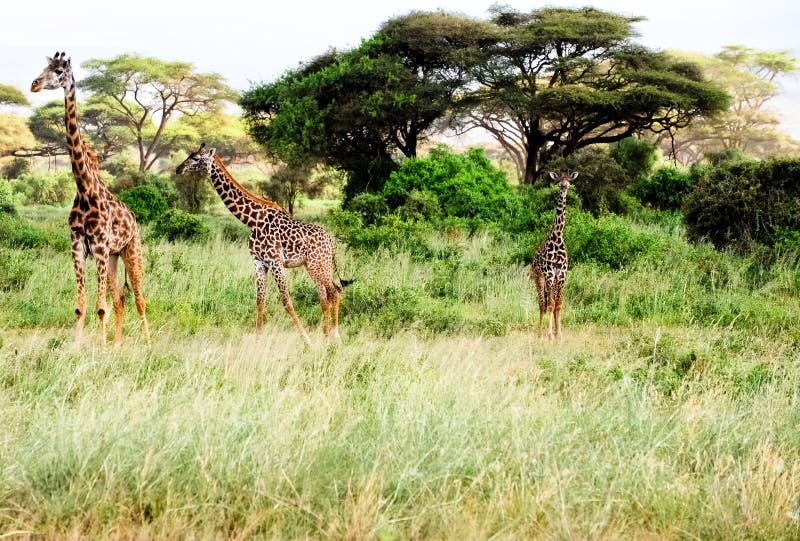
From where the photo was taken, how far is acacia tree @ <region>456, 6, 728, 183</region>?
84.4ft

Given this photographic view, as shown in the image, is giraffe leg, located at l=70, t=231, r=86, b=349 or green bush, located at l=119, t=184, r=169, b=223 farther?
green bush, located at l=119, t=184, r=169, b=223

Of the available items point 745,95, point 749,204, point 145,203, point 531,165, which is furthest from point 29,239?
point 745,95

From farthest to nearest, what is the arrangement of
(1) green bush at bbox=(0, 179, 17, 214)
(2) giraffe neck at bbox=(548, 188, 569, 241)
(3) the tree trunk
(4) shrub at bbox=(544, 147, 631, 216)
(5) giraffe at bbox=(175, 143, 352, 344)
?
(3) the tree trunk < (4) shrub at bbox=(544, 147, 631, 216) < (1) green bush at bbox=(0, 179, 17, 214) < (2) giraffe neck at bbox=(548, 188, 569, 241) < (5) giraffe at bbox=(175, 143, 352, 344)

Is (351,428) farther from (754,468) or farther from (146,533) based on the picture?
(754,468)

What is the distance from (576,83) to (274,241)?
21146 mm

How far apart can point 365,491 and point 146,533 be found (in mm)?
998

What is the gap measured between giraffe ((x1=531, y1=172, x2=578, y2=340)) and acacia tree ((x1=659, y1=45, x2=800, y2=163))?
38872 millimetres

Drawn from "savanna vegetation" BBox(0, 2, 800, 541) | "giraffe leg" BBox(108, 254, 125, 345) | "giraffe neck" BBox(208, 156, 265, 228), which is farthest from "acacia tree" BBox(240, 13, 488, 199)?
"giraffe leg" BBox(108, 254, 125, 345)

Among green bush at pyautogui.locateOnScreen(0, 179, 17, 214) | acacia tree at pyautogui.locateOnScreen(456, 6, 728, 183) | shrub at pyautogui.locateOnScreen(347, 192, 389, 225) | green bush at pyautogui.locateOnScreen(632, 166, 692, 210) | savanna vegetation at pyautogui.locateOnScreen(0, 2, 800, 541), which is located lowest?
green bush at pyautogui.locateOnScreen(0, 179, 17, 214)

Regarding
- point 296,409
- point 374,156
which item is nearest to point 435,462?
point 296,409

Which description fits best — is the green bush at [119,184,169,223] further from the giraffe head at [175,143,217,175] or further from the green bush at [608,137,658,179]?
the green bush at [608,137,658,179]

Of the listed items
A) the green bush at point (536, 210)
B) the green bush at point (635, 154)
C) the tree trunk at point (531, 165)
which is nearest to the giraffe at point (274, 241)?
the green bush at point (536, 210)

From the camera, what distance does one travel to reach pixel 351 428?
509 centimetres

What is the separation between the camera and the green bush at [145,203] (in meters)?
20.9
